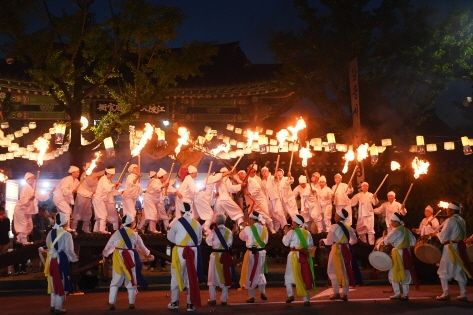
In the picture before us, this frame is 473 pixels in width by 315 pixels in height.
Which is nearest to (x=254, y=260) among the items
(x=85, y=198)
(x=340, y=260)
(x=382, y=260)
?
(x=340, y=260)

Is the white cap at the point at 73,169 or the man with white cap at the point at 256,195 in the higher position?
the white cap at the point at 73,169

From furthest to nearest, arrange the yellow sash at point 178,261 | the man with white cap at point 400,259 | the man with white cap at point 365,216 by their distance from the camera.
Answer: the man with white cap at point 365,216 < the man with white cap at point 400,259 < the yellow sash at point 178,261

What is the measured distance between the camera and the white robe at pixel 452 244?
12.4 metres

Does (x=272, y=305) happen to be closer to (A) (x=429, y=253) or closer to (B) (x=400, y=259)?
(B) (x=400, y=259)

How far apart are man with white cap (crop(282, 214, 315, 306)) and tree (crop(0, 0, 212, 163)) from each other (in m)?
6.19

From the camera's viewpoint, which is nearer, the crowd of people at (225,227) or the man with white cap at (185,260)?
the man with white cap at (185,260)

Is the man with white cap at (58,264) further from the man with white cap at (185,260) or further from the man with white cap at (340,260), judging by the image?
the man with white cap at (340,260)

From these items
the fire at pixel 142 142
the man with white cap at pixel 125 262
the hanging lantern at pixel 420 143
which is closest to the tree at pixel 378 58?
the hanging lantern at pixel 420 143

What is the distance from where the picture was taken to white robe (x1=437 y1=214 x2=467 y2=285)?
12.4 metres

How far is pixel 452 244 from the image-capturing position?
12508 mm

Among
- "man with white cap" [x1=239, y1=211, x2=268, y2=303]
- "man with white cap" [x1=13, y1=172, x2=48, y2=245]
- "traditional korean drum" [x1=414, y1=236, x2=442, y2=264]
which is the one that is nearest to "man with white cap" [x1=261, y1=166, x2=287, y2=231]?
"traditional korean drum" [x1=414, y1=236, x2=442, y2=264]

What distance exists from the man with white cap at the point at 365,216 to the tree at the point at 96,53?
5.79 meters

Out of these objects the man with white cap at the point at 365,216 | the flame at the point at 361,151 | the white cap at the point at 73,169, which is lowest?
the man with white cap at the point at 365,216

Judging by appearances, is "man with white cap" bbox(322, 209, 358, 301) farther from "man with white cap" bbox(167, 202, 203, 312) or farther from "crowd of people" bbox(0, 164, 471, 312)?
"man with white cap" bbox(167, 202, 203, 312)
